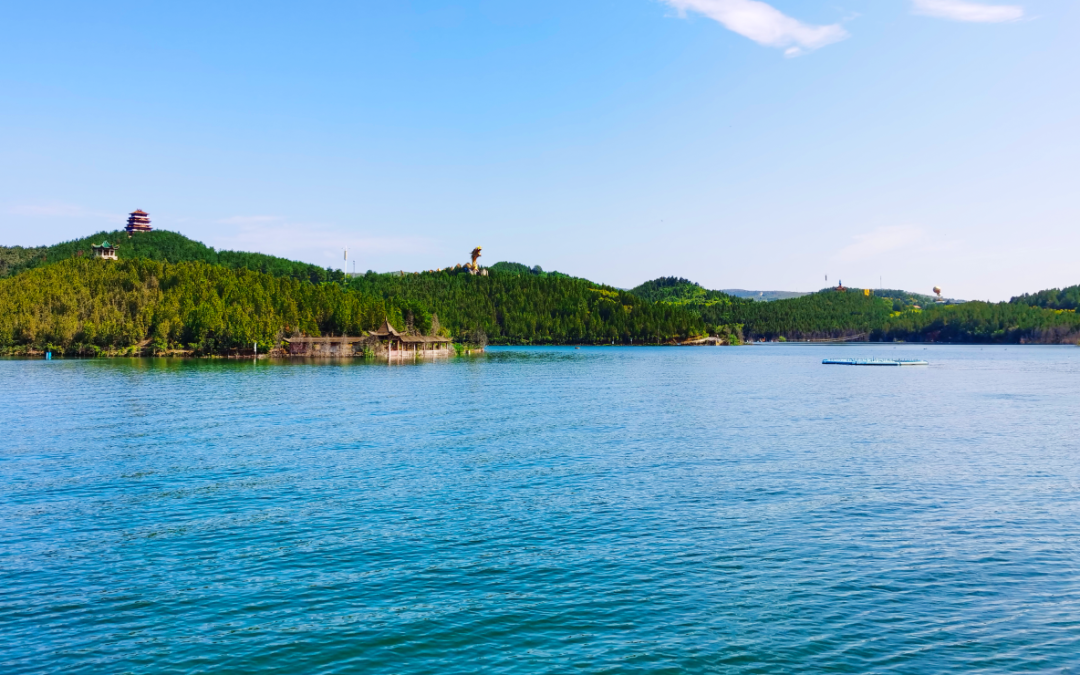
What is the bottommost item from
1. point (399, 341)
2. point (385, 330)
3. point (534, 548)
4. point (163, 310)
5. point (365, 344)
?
point (534, 548)

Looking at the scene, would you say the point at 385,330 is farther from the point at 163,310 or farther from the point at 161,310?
the point at 161,310

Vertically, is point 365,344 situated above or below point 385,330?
below

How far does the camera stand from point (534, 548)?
21156 mm

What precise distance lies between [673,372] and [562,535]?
89.7m

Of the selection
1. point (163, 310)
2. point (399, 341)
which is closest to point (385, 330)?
point (399, 341)

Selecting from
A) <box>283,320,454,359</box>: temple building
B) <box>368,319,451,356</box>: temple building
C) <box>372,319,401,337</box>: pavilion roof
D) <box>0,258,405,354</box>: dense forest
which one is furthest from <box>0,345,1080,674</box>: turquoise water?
<box>372,319,401,337</box>: pavilion roof

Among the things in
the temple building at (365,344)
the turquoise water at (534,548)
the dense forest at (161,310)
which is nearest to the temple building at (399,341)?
the temple building at (365,344)

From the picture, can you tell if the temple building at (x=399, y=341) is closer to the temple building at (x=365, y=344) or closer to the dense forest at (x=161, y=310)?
the temple building at (x=365, y=344)

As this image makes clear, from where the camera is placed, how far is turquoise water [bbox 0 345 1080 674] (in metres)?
14.9

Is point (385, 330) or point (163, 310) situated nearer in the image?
point (163, 310)

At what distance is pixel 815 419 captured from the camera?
171ft

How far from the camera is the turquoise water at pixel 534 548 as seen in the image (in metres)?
14.9

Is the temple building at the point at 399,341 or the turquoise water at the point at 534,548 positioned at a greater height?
the temple building at the point at 399,341

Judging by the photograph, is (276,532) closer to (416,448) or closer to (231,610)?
(231,610)
